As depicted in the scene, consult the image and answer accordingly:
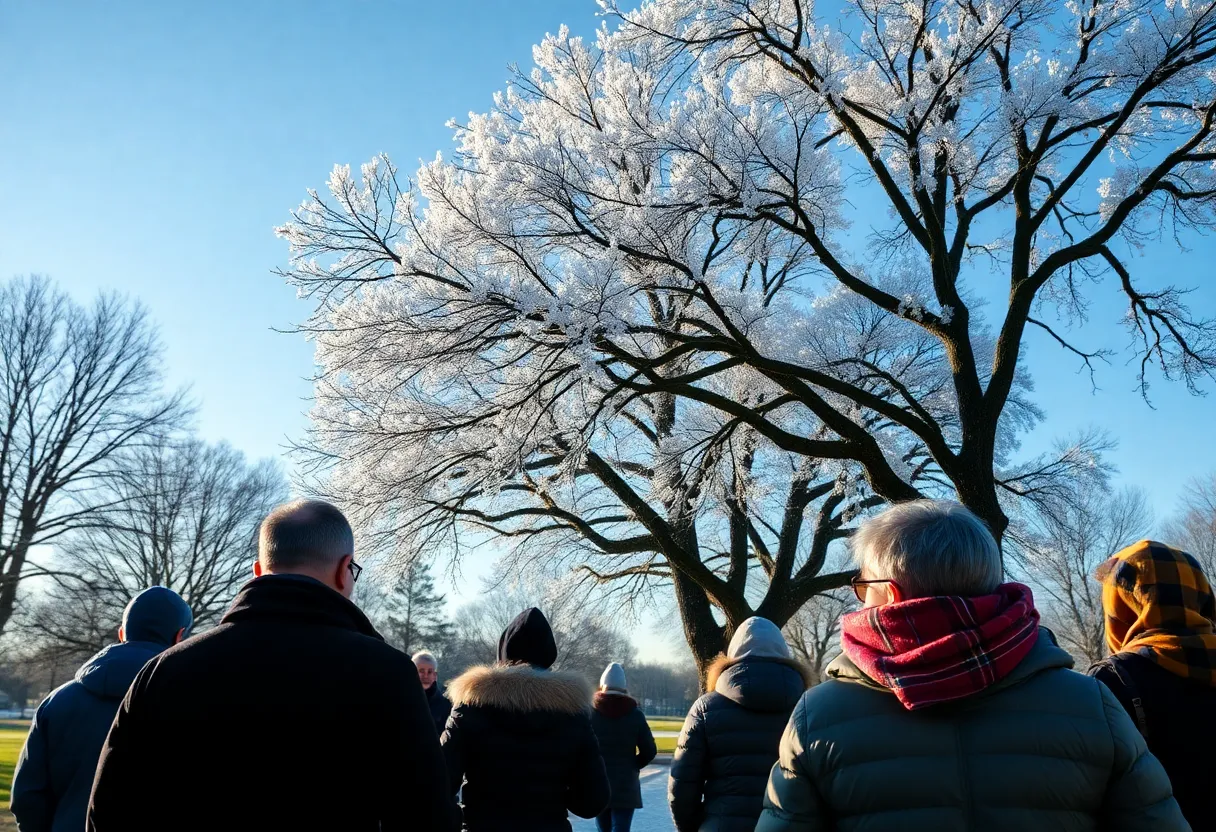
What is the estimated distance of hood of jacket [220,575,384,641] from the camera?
83.9 inches

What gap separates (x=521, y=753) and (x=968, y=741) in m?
2.40

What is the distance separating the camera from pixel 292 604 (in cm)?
215

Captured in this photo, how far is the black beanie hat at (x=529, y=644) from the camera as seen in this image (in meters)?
4.13

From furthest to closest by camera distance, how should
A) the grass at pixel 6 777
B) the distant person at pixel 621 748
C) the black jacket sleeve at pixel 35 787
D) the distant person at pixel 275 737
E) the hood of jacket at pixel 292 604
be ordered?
1. the grass at pixel 6 777
2. the distant person at pixel 621 748
3. the black jacket sleeve at pixel 35 787
4. the hood of jacket at pixel 292 604
5. the distant person at pixel 275 737

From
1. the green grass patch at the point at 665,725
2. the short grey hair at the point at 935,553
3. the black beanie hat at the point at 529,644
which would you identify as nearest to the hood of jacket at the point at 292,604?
the short grey hair at the point at 935,553

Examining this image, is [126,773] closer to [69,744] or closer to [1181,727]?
[69,744]

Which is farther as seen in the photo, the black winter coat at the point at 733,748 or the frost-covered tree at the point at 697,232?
the frost-covered tree at the point at 697,232

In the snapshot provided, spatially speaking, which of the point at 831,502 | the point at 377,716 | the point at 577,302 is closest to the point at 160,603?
the point at 377,716

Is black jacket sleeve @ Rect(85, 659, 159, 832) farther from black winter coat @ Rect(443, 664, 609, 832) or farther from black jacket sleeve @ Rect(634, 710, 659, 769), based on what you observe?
black jacket sleeve @ Rect(634, 710, 659, 769)

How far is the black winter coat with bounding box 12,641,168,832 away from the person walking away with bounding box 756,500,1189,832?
9.91 ft

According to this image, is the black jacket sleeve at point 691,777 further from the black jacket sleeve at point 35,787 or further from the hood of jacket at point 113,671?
the black jacket sleeve at point 35,787

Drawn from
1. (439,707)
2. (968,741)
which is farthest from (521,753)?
(439,707)

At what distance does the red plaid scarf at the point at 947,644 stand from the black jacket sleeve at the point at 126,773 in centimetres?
165

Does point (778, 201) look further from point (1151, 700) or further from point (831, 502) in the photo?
point (1151, 700)
